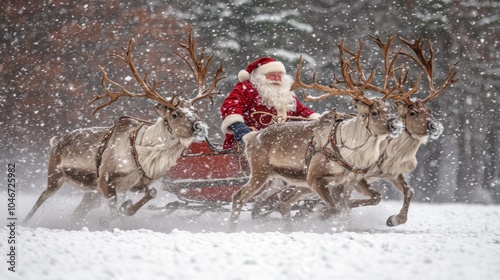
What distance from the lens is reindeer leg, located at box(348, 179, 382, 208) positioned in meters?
6.08

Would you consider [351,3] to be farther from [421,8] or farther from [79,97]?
[79,97]

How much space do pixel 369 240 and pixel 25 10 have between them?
37.6 feet

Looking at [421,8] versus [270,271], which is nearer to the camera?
[270,271]

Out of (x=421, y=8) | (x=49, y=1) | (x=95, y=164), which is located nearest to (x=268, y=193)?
(x=95, y=164)

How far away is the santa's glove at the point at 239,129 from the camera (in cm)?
637

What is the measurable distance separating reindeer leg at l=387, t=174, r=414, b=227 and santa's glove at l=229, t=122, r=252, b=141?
5.06 feet

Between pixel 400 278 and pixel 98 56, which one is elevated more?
pixel 98 56

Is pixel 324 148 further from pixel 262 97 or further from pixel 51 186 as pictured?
pixel 51 186

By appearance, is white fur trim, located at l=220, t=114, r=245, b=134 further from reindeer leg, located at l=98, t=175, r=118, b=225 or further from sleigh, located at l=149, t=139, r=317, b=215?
reindeer leg, located at l=98, t=175, r=118, b=225

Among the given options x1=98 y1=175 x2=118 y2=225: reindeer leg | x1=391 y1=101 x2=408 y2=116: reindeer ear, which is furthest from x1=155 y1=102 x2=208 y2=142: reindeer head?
x1=391 y1=101 x2=408 y2=116: reindeer ear

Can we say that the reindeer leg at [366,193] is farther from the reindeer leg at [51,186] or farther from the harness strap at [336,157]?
the reindeer leg at [51,186]

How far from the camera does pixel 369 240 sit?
183 inches

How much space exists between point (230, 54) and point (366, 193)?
6929 millimetres

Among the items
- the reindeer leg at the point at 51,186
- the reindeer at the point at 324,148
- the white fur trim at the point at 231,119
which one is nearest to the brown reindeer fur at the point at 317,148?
the reindeer at the point at 324,148
